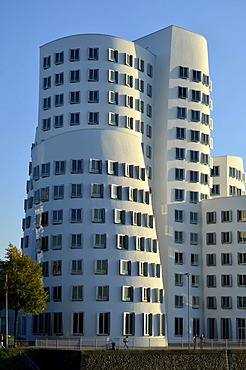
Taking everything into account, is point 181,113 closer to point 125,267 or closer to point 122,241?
point 122,241

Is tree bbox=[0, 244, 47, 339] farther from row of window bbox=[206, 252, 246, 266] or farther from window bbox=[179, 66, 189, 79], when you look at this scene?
window bbox=[179, 66, 189, 79]

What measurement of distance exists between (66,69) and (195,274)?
97.6ft

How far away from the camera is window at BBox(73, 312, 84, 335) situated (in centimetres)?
7938

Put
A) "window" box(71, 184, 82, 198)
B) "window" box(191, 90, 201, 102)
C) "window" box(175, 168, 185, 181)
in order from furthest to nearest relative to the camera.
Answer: "window" box(191, 90, 201, 102)
"window" box(175, 168, 185, 181)
"window" box(71, 184, 82, 198)

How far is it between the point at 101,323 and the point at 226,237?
886 inches

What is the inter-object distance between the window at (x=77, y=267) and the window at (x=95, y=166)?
396 inches

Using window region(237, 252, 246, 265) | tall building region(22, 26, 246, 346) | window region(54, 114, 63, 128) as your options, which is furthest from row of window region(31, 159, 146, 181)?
window region(237, 252, 246, 265)

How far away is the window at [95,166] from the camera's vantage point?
83.5 metres

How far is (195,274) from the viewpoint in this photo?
3740 inches

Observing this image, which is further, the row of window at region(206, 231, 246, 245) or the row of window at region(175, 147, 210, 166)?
the row of window at region(175, 147, 210, 166)

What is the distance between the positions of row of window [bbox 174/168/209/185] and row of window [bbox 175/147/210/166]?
1563 mm

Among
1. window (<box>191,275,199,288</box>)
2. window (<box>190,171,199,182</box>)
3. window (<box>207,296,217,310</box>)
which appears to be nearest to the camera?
window (<box>207,296,217,310</box>)

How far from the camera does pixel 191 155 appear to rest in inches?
3851

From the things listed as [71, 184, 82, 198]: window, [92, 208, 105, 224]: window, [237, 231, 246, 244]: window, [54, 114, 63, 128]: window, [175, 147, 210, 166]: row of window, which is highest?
[54, 114, 63, 128]: window
